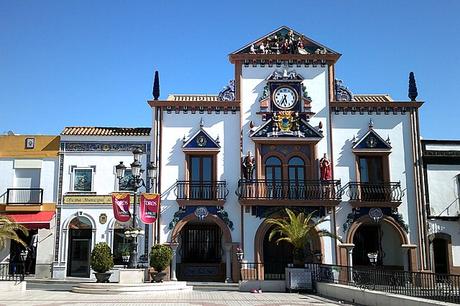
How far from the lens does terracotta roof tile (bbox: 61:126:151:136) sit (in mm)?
29531

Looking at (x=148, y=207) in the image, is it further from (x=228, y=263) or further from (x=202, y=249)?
(x=202, y=249)

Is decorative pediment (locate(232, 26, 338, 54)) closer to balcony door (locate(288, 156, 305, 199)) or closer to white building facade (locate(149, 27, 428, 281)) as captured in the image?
white building facade (locate(149, 27, 428, 281))

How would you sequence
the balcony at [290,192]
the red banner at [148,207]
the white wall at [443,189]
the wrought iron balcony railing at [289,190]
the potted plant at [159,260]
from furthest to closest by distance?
the white wall at [443,189] → the wrought iron balcony railing at [289,190] → the balcony at [290,192] → the red banner at [148,207] → the potted plant at [159,260]

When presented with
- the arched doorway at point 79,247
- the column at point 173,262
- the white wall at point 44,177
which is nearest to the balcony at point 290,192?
the column at point 173,262

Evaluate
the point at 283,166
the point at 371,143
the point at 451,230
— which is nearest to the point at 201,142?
the point at 283,166

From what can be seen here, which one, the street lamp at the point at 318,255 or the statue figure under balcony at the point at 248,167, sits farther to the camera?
the statue figure under balcony at the point at 248,167

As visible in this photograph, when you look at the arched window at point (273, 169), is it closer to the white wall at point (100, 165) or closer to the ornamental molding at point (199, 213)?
the ornamental molding at point (199, 213)

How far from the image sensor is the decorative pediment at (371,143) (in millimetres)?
28984

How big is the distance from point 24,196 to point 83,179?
3.41m

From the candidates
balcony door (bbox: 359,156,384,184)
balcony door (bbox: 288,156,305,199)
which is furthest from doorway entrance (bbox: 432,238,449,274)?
balcony door (bbox: 288,156,305,199)

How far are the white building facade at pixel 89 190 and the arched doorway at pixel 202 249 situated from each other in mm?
3021

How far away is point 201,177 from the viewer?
1131 inches

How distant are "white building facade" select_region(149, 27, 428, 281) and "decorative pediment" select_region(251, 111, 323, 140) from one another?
53 millimetres

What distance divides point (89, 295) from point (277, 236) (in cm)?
1148
